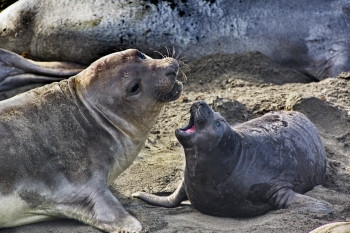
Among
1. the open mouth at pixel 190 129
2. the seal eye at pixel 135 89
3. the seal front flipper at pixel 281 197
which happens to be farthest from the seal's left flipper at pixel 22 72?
the seal front flipper at pixel 281 197

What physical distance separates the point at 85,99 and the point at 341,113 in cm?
219

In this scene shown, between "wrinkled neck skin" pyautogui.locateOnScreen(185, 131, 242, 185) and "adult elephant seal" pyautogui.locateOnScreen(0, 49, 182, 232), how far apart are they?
50cm

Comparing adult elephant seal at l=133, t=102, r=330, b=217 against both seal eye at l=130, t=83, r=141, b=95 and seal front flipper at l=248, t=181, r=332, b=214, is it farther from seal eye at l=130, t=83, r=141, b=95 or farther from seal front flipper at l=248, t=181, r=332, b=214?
seal eye at l=130, t=83, r=141, b=95

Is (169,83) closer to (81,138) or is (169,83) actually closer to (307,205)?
(81,138)

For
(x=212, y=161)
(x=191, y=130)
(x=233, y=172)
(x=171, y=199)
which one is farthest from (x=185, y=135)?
(x=171, y=199)

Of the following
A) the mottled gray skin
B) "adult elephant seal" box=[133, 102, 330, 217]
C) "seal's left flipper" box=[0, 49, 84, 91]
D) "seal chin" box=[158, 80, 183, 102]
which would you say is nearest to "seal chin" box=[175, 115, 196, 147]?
"adult elephant seal" box=[133, 102, 330, 217]

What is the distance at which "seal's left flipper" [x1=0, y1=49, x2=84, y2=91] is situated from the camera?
292 inches

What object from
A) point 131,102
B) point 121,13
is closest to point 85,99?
point 131,102

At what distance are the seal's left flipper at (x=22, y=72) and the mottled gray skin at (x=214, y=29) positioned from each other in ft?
1.58

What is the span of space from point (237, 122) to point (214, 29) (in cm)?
178

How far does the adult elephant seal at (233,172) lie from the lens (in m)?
5.04

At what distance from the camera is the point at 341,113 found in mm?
6410

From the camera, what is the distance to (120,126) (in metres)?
5.35

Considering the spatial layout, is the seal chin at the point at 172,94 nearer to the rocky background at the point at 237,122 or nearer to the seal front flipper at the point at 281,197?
the rocky background at the point at 237,122
